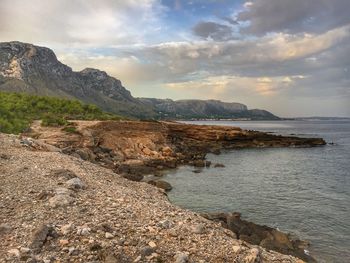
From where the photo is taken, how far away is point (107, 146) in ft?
189

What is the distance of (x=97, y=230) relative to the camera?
14.9m

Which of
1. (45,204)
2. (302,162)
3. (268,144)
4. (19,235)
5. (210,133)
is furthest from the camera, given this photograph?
(268,144)

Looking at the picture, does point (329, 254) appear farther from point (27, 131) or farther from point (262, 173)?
point (27, 131)

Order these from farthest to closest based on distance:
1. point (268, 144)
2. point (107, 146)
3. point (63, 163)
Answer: point (268, 144) < point (107, 146) < point (63, 163)

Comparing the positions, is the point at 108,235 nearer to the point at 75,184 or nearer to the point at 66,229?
the point at 66,229

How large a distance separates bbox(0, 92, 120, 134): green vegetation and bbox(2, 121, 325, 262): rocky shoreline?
210cm

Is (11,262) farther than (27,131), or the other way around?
(27,131)

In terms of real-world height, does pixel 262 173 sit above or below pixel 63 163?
below

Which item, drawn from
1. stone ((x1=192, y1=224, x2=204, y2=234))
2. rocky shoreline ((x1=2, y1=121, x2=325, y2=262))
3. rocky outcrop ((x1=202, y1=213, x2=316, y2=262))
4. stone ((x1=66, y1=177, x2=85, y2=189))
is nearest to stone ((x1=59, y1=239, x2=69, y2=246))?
stone ((x1=192, y1=224, x2=204, y2=234))

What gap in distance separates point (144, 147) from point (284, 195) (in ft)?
92.6

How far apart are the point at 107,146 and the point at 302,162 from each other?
35131 millimetres

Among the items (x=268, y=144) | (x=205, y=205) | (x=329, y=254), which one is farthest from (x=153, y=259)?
(x=268, y=144)

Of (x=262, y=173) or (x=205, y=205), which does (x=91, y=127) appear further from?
(x=205, y=205)

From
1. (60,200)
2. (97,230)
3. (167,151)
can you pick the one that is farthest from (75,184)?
(167,151)
